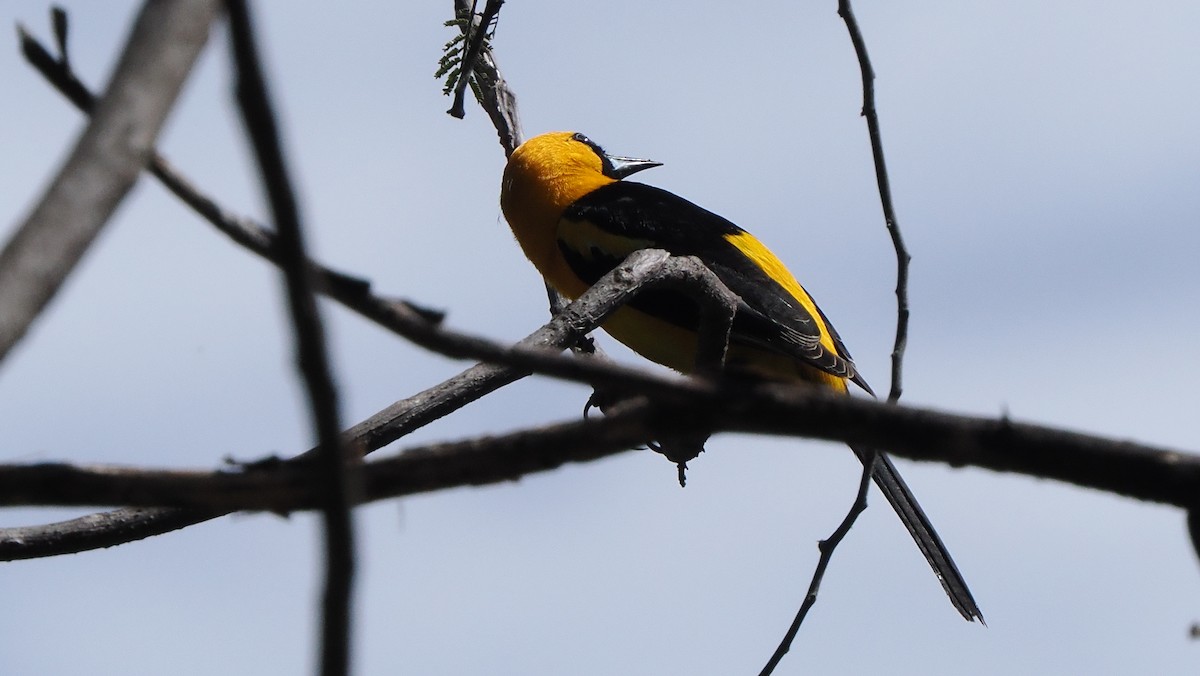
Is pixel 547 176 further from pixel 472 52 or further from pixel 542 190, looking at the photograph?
pixel 472 52

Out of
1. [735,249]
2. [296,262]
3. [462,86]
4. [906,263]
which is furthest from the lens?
[735,249]

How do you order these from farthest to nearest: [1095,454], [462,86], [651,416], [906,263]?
[462,86]
[906,263]
[651,416]
[1095,454]

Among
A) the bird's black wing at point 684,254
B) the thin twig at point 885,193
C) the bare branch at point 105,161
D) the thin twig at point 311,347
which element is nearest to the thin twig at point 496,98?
the bird's black wing at point 684,254

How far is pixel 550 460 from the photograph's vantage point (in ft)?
4.35

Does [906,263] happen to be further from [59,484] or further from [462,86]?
[59,484]

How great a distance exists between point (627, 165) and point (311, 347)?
618 cm

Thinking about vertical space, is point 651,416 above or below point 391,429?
below

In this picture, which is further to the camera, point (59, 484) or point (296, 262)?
point (59, 484)

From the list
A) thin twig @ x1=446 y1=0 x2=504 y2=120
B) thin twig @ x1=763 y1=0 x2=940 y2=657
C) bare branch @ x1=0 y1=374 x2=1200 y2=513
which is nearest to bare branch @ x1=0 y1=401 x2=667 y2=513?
bare branch @ x1=0 y1=374 x2=1200 y2=513

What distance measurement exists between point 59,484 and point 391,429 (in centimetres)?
240

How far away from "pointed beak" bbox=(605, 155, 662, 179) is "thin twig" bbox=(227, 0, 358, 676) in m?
5.94

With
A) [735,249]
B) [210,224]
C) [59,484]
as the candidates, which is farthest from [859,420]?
[735,249]

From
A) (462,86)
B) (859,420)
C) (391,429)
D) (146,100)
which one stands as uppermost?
(462,86)

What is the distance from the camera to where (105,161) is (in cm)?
116
